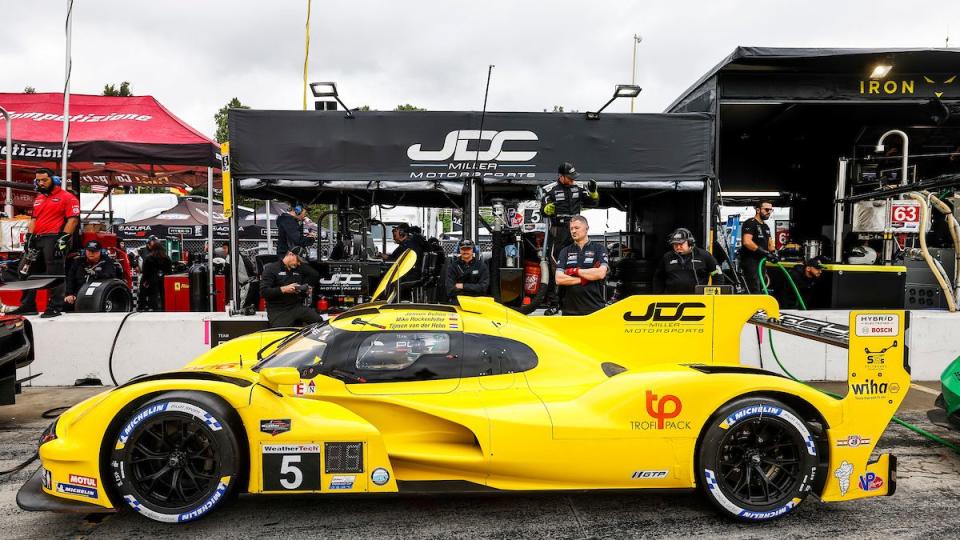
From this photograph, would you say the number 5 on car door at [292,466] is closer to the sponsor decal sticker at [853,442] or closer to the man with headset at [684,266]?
the sponsor decal sticker at [853,442]

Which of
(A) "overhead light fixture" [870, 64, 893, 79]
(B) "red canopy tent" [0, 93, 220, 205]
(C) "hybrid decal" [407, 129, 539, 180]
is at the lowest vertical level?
(C) "hybrid decal" [407, 129, 539, 180]

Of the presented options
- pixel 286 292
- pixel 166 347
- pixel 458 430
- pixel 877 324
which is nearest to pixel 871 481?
pixel 877 324

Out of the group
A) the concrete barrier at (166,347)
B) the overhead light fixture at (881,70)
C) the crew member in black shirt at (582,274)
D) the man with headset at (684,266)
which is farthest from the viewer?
the overhead light fixture at (881,70)

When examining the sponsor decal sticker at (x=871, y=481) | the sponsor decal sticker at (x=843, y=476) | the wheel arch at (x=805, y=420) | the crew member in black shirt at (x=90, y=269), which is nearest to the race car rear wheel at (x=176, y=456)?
the wheel arch at (x=805, y=420)

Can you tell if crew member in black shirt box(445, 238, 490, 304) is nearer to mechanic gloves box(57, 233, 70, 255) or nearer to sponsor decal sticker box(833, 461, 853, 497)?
sponsor decal sticker box(833, 461, 853, 497)

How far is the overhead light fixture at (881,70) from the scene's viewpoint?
8.27m

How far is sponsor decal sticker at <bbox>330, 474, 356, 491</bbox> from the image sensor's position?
123 inches

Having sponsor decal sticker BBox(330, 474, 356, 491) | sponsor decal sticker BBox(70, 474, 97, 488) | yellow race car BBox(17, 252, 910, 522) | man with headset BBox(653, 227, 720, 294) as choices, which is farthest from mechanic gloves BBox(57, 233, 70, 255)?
man with headset BBox(653, 227, 720, 294)

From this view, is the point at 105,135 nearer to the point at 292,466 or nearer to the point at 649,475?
the point at 292,466

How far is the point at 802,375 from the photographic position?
22.8 feet

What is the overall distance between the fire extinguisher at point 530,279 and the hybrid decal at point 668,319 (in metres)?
3.55

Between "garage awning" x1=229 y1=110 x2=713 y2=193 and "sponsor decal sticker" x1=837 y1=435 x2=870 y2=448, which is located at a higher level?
"garage awning" x1=229 y1=110 x2=713 y2=193

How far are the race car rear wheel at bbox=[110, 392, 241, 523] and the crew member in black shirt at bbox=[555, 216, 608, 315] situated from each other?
3299mm

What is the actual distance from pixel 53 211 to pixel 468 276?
5395mm
